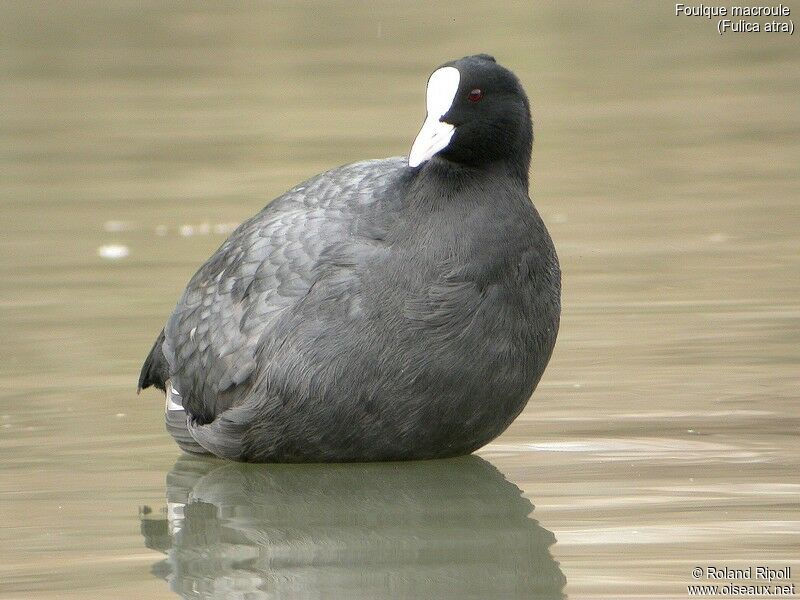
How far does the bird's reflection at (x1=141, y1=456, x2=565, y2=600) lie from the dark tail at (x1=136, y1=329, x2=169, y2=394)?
0.36 metres

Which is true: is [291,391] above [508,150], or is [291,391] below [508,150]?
below

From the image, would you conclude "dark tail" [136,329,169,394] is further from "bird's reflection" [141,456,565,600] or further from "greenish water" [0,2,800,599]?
"bird's reflection" [141,456,565,600]

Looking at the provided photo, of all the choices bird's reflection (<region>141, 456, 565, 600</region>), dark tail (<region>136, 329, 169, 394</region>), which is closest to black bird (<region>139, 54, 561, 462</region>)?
bird's reflection (<region>141, 456, 565, 600</region>)

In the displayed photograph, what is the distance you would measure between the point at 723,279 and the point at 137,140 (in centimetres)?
561

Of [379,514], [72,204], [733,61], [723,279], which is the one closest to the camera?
[379,514]

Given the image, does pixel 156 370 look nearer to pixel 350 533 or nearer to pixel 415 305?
pixel 415 305

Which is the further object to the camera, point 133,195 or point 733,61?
point 733,61

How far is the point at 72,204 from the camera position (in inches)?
383

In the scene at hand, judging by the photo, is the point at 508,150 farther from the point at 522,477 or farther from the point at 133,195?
the point at 133,195

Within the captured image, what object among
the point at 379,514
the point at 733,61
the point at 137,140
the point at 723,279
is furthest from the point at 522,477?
the point at 733,61

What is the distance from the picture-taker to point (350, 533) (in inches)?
186

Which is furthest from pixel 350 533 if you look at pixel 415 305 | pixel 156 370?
pixel 156 370

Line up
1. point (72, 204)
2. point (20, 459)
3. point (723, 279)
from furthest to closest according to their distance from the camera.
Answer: point (72, 204), point (723, 279), point (20, 459)

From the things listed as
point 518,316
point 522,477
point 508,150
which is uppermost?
point 508,150
